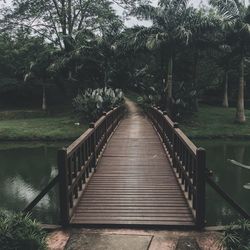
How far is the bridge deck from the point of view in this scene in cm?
523

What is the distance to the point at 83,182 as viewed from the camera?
6.71 metres

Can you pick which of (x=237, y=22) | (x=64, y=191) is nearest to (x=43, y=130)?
(x=237, y=22)

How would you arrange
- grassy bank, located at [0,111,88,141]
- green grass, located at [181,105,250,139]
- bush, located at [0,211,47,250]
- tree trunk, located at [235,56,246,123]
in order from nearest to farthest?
bush, located at [0,211,47,250], grassy bank, located at [0,111,88,141], green grass, located at [181,105,250,139], tree trunk, located at [235,56,246,123]

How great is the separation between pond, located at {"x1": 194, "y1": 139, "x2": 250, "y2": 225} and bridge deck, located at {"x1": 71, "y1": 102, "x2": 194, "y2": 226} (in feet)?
4.00

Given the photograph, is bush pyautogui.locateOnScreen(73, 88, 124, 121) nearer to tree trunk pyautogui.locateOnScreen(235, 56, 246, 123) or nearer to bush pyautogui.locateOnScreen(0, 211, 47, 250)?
tree trunk pyautogui.locateOnScreen(235, 56, 246, 123)

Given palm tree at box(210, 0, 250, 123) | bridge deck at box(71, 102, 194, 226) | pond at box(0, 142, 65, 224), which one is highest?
palm tree at box(210, 0, 250, 123)

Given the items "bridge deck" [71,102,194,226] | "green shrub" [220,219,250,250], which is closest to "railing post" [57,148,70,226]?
"bridge deck" [71,102,194,226]

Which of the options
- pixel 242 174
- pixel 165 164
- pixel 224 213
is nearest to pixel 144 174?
pixel 165 164

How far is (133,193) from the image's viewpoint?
20.7ft

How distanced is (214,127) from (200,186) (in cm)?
1517

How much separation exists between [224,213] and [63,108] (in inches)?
801

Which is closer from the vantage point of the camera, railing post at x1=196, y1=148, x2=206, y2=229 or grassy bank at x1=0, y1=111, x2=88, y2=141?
railing post at x1=196, y1=148, x2=206, y2=229

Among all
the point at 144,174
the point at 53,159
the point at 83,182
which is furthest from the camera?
the point at 53,159

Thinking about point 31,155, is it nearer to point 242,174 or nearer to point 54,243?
point 242,174
